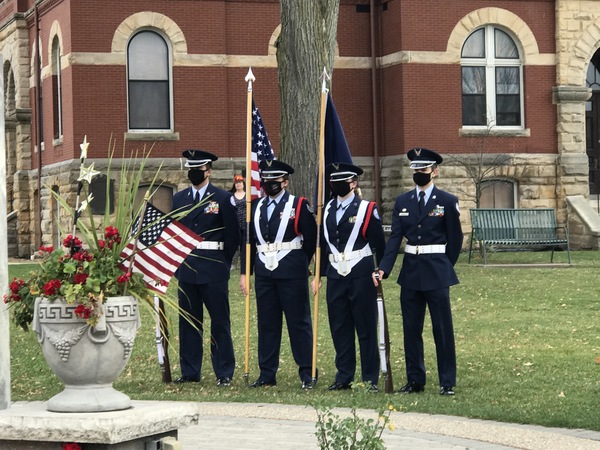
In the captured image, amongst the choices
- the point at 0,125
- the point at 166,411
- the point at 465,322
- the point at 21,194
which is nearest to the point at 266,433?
the point at 166,411

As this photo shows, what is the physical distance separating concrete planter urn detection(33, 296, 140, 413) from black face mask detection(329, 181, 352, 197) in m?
4.51

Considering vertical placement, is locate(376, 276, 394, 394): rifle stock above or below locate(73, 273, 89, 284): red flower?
below

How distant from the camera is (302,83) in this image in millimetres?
20859

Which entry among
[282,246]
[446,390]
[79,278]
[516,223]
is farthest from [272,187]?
[516,223]

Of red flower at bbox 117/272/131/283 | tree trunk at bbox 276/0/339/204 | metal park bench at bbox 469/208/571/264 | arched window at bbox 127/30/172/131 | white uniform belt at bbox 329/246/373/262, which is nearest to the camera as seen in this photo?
red flower at bbox 117/272/131/283

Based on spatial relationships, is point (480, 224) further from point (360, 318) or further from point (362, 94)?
point (360, 318)

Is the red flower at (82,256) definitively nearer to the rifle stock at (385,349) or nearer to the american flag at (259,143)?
the rifle stock at (385,349)

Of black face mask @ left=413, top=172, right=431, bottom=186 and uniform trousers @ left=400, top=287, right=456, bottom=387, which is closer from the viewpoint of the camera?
uniform trousers @ left=400, top=287, right=456, bottom=387

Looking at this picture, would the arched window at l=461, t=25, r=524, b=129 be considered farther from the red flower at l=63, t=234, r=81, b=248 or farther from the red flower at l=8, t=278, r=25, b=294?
the red flower at l=8, t=278, r=25, b=294

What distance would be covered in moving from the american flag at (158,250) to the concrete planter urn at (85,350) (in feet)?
1.57

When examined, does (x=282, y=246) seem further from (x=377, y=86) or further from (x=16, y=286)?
(x=377, y=86)

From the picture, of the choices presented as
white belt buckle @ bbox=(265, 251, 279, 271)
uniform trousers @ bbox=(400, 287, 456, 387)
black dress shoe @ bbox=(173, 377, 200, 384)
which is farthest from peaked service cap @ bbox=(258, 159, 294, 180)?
black dress shoe @ bbox=(173, 377, 200, 384)

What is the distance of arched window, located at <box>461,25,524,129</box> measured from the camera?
1211 inches

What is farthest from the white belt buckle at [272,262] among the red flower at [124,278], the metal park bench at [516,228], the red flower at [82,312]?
the metal park bench at [516,228]
